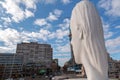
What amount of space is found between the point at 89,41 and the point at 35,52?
96245 millimetres

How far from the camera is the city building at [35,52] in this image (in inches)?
3804

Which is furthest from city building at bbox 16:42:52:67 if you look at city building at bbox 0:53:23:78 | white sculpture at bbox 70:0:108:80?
white sculpture at bbox 70:0:108:80

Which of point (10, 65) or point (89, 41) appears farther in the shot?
point (10, 65)

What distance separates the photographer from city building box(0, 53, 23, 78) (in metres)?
72.9

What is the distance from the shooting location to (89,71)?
4680mm

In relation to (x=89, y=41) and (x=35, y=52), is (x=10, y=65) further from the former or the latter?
(x=89, y=41)

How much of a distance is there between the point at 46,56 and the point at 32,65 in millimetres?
17552

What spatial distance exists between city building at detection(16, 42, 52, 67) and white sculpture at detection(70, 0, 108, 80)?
91114 mm

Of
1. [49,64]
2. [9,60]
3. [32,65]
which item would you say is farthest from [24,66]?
[49,64]

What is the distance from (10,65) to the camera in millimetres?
80000

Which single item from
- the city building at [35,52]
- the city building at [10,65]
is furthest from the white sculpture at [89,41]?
the city building at [35,52]

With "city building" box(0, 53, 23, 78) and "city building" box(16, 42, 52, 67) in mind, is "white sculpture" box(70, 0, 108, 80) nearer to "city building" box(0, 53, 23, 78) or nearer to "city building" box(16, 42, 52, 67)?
"city building" box(0, 53, 23, 78)

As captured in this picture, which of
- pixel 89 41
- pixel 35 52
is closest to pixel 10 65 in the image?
pixel 35 52

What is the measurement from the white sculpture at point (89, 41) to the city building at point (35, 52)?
91114mm
